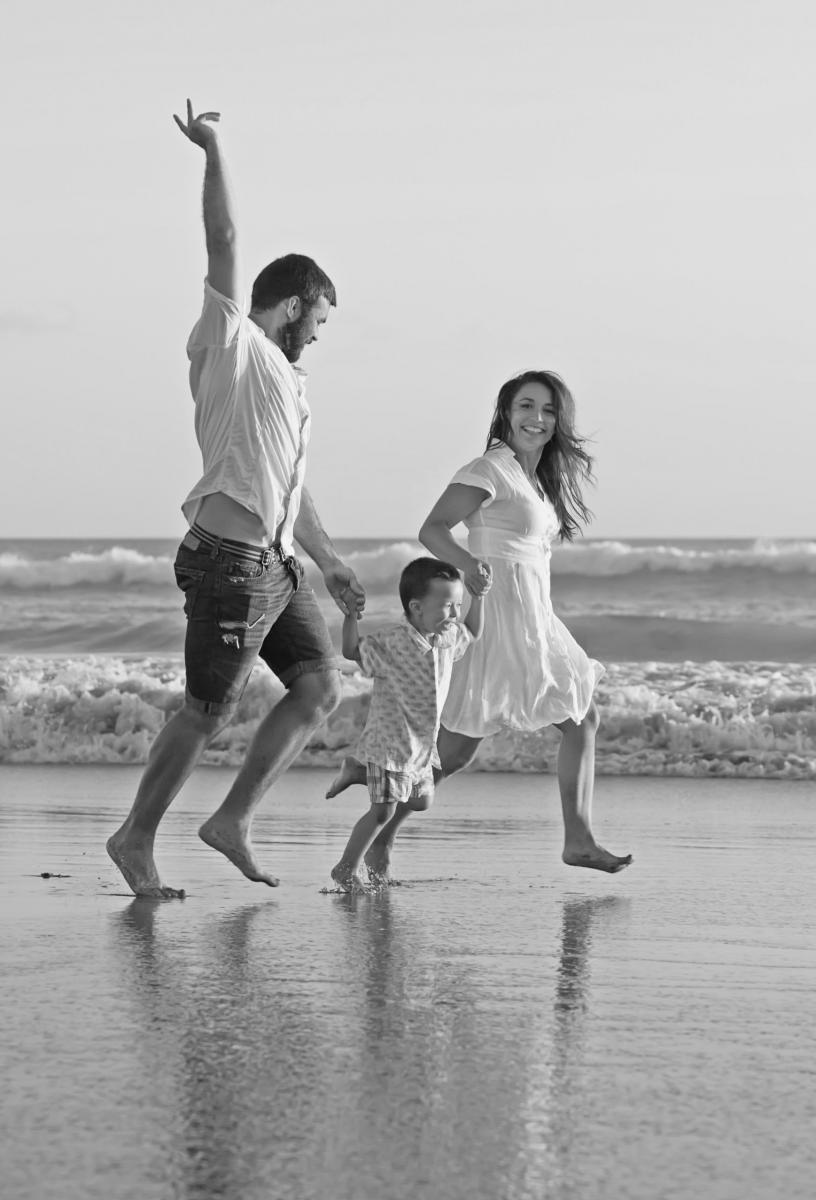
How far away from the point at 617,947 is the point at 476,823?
3.07 metres

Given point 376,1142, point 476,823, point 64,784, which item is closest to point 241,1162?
point 376,1142

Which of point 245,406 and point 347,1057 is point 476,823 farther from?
point 347,1057

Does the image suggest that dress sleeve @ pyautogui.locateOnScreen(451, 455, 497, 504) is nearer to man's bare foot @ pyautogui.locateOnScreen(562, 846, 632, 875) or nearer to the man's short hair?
the man's short hair

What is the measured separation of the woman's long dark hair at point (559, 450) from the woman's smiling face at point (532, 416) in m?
0.03

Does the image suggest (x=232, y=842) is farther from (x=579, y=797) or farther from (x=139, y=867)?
(x=579, y=797)

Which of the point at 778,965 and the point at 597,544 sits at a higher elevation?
the point at 597,544

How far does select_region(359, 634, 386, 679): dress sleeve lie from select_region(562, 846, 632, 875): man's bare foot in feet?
2.86

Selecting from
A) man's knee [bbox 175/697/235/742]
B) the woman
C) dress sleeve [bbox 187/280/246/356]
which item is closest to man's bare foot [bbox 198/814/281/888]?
man's knee [bbox 175/697/235/742]

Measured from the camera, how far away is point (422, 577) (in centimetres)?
552

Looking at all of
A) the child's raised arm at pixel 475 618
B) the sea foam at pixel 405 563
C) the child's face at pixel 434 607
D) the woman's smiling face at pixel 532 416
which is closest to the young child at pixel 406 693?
the child's face at pixel 434 607

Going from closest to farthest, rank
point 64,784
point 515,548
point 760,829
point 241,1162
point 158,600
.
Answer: point 241,1162 → point 515,548 → point 760,829 → point 64,784 → point 158,600

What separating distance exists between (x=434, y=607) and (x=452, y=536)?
425mm

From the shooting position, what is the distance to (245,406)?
16.7 feet

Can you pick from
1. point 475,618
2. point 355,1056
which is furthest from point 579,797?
point 355,1056
